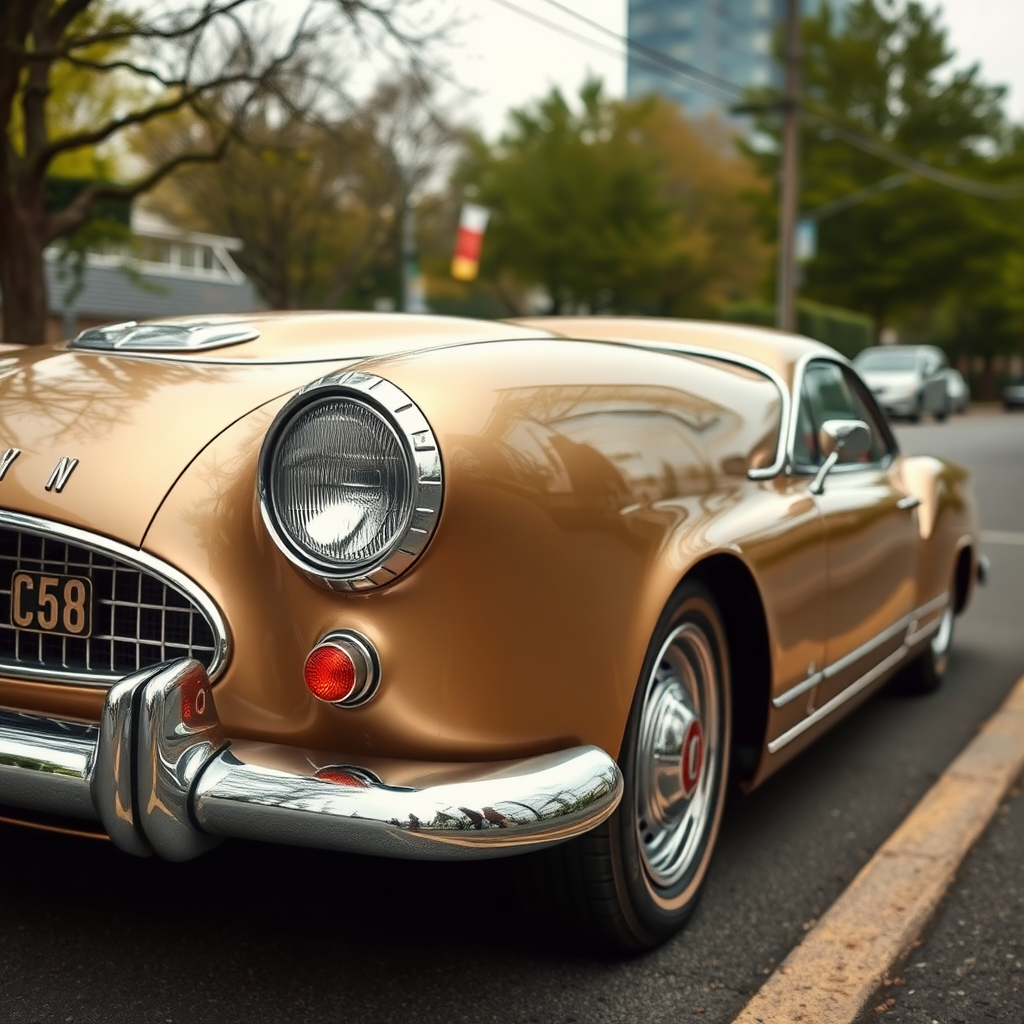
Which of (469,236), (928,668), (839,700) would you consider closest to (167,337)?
(839,700)

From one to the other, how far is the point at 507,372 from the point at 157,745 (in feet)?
2.78

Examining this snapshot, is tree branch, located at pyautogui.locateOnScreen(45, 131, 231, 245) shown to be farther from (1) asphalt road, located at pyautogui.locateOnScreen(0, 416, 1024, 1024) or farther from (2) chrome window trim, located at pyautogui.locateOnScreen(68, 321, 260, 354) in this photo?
(1) asphalt road, located at pyautogui.locateOnScreen(0, 416, 1024, 1024)

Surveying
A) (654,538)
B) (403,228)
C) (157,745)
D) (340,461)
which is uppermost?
(403,228)

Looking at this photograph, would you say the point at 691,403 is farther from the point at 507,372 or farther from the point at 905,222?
the point at 905,222

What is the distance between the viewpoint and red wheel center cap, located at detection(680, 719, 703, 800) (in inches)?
104

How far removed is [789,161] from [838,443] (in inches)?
746

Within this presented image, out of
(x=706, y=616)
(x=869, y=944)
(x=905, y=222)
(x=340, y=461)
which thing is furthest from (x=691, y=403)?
(x=905, y=222)

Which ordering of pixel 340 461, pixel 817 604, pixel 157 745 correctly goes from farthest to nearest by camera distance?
1. pixel 817 604
2. pixel 340 461
3. pixel 157 745

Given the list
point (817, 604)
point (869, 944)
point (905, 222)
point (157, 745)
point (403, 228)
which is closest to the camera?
point (157, 745)

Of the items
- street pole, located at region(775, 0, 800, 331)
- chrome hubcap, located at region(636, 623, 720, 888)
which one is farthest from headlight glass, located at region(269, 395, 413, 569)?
street pole, located at region(775, 0, 800, 331)

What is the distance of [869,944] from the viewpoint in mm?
2592

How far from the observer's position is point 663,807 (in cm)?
261

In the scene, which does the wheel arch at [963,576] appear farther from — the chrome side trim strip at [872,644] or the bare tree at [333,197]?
the bare tree at [333,197]

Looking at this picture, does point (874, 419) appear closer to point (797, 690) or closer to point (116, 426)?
point (797, 690)
